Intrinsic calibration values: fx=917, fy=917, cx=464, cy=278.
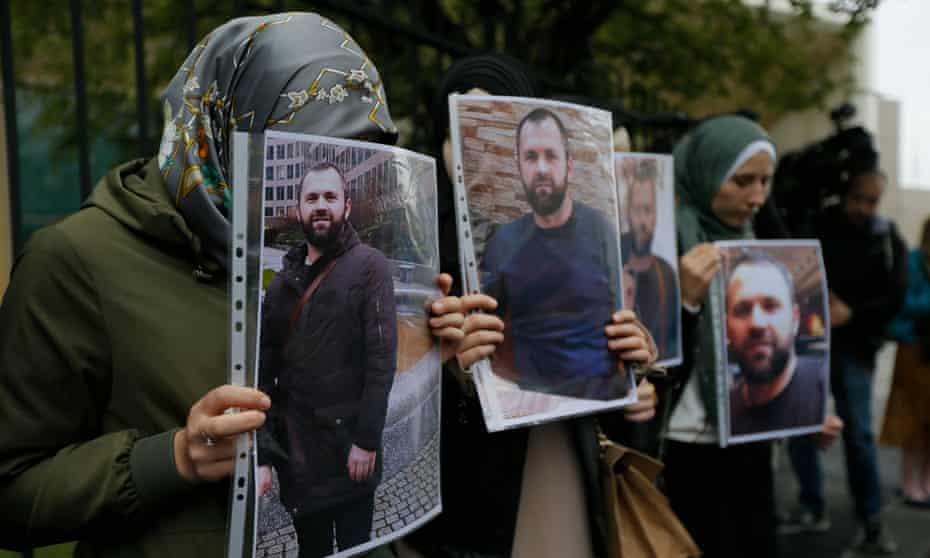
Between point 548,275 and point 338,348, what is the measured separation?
2.24ft

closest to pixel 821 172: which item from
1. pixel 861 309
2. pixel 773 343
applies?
pixel 861 309

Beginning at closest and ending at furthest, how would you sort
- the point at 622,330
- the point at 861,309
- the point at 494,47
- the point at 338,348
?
the point at 338,348
the point at 622,330
the point at 494,47
the point at 861,309

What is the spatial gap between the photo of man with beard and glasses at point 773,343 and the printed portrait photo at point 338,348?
1495 millimetres

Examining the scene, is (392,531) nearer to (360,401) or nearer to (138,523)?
(360,401)

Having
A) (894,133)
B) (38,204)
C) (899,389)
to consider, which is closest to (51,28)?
(38,204)

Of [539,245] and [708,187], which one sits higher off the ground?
[708,187]

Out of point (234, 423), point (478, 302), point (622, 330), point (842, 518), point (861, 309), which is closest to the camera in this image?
point (234, 423)

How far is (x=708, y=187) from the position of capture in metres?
3.01

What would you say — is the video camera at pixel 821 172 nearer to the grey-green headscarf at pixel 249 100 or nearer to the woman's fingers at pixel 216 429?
the grey-green headscarf at pixel 249 100

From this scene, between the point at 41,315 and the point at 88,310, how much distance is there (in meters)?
0.07

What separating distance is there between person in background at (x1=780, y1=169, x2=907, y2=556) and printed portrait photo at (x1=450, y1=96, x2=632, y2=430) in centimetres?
377

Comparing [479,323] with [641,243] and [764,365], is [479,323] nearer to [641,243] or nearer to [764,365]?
[641,243]

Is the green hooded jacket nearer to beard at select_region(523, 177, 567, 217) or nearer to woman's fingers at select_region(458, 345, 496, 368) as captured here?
woman's fingers at select_region(458, 345, 496, 368)

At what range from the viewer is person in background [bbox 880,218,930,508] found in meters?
6.23
